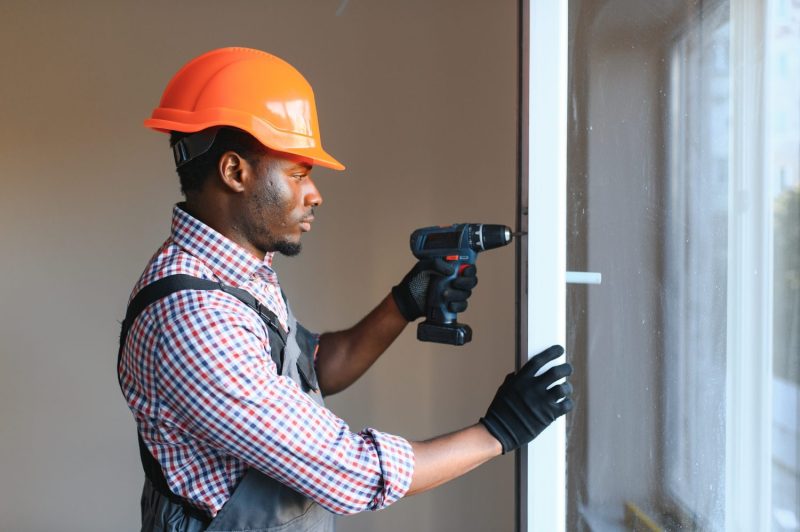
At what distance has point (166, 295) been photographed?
0.98 metres

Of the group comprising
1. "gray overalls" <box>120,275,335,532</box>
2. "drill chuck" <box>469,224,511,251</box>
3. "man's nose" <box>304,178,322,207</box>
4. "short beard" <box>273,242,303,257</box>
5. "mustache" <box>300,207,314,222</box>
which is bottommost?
"gray overalls" <box>120,275,335,532</box>

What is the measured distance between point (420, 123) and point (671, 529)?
5.00 ft

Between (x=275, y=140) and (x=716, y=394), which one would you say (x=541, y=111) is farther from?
(x=716, y=394)

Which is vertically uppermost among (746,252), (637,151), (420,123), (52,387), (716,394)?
(420,123)

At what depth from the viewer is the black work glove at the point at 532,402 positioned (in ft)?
3.24

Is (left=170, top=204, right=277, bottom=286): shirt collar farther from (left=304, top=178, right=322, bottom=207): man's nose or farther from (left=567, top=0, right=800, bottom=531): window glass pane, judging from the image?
(left=567, top=0, right=800, bottom=531): window glass pane

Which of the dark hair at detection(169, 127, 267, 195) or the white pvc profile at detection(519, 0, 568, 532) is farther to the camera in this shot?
the dark hair at detection(169, 127, 267, 195)

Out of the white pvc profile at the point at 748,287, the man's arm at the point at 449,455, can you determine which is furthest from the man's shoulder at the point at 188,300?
the white pvc profile at the point at 748,287

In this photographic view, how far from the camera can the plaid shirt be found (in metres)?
0.90

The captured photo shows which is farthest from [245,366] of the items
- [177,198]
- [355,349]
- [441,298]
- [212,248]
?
[177,198]

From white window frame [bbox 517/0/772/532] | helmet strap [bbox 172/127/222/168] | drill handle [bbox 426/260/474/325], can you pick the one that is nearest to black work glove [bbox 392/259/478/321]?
drill handle [bbox 426/260/474/325]

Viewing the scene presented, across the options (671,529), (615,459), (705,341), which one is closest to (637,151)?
(705,341)

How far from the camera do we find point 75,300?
2381 millimetres

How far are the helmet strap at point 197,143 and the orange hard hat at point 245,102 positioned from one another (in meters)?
0.02
